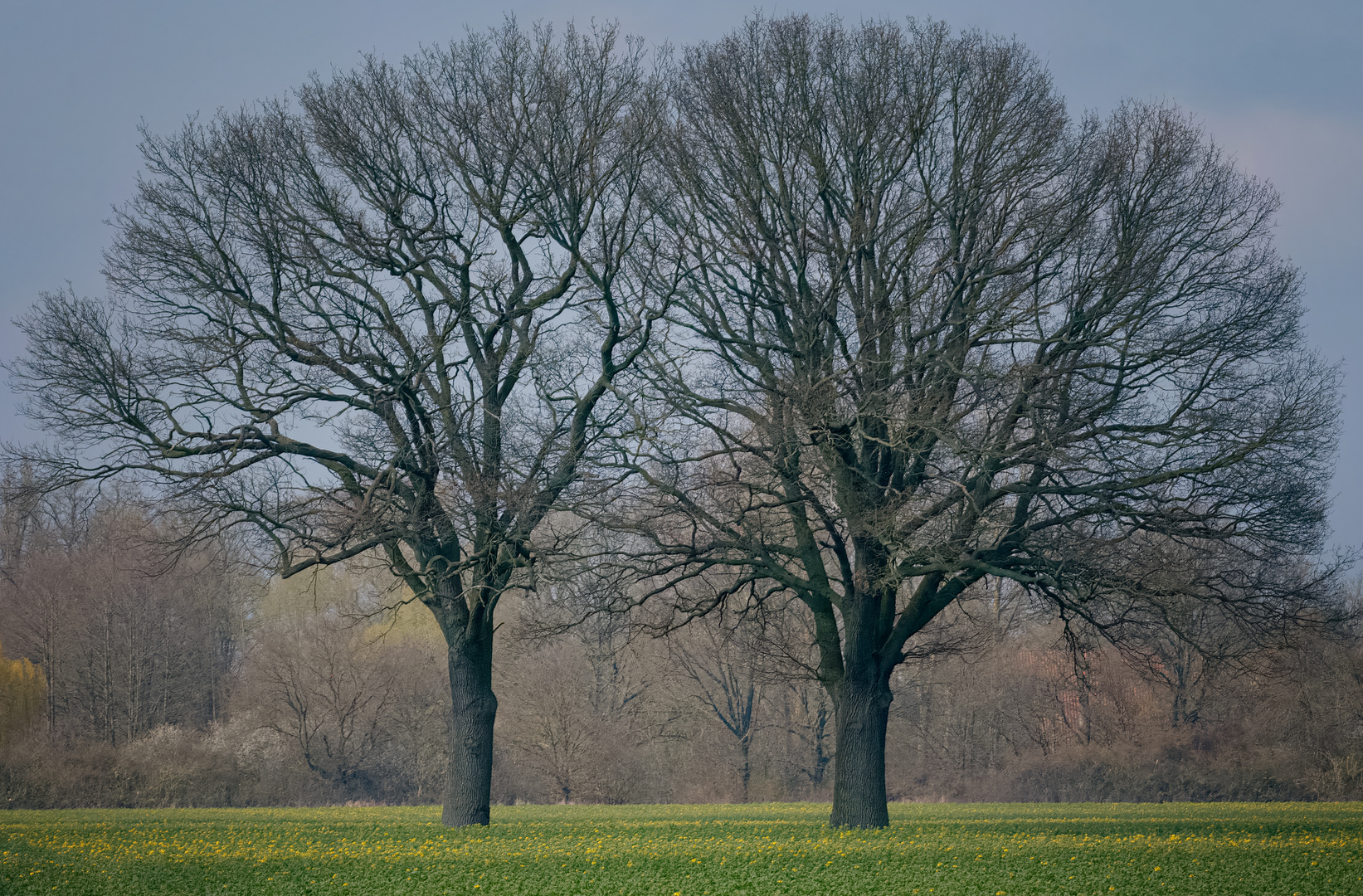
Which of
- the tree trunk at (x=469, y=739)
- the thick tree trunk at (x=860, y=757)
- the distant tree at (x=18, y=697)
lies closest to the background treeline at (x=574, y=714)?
the distant tree at (x=18, y=697)

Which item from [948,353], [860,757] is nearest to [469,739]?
[860,757]

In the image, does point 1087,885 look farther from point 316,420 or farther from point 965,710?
point 965,710

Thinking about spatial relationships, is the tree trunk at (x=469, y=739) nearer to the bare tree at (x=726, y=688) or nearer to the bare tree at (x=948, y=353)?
the bare tree at (x=948, y=353)

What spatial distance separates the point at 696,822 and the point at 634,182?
45.2 ft

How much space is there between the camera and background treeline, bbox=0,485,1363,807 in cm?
3381

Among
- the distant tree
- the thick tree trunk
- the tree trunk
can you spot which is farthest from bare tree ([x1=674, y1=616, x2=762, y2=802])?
the distant tree

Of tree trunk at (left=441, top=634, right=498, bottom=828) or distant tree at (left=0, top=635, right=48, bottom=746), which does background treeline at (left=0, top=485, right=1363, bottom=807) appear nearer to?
distant tree at (left=0, top=635, right=48, bottom=746)

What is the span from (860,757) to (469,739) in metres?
7.47

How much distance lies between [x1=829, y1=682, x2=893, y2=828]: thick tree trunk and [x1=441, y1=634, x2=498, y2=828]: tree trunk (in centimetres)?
665

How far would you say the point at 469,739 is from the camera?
18.8 metres

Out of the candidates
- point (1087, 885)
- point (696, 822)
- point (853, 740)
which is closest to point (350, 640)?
point (696, 822)

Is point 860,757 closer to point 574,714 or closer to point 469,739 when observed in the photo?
point 469,739

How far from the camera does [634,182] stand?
18531mm

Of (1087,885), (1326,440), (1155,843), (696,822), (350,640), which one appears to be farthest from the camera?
(350,640)
